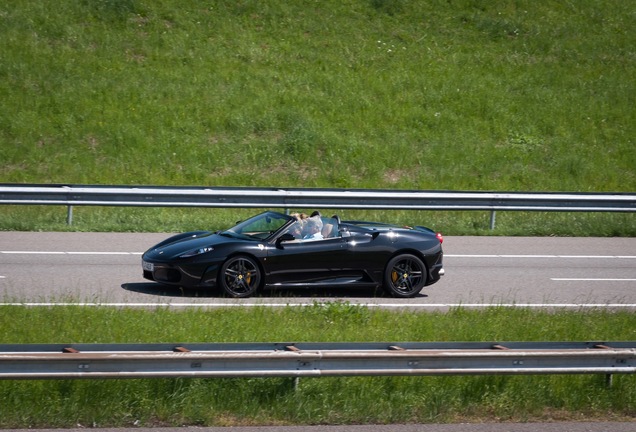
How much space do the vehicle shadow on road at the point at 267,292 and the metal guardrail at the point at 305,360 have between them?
444 centimetres

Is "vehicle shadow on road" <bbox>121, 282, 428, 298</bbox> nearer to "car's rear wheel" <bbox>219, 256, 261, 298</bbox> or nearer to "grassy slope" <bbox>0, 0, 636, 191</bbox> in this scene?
"car's rear wheel" <bbox>219, 256, 261, 298</bbox>

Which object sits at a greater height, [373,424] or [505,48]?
[505,48]

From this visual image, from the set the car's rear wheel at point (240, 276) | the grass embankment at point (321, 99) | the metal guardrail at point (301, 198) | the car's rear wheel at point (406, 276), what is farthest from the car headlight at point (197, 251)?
the grass embankment at point (321, 99)

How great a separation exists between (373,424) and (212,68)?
67.8ft

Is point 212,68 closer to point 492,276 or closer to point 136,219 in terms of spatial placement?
point 136,219

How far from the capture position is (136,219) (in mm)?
17438

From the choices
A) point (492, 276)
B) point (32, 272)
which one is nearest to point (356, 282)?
point (492, 276)

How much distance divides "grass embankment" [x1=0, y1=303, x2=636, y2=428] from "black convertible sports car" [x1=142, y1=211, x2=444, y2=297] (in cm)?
163

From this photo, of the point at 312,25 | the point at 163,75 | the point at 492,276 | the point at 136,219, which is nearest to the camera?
the point at 492,276

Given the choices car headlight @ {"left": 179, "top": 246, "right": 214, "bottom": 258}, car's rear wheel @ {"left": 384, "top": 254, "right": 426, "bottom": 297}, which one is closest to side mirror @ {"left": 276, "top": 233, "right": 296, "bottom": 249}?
car headlight @ {"left": 179, "top": 246, "right": 214, "bottom": 258}

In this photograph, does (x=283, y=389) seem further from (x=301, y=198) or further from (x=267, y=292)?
(x=301, y=198)

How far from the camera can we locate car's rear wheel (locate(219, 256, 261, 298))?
11.4 meters

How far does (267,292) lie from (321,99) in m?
14.4

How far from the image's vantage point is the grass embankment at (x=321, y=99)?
22.5 metres
